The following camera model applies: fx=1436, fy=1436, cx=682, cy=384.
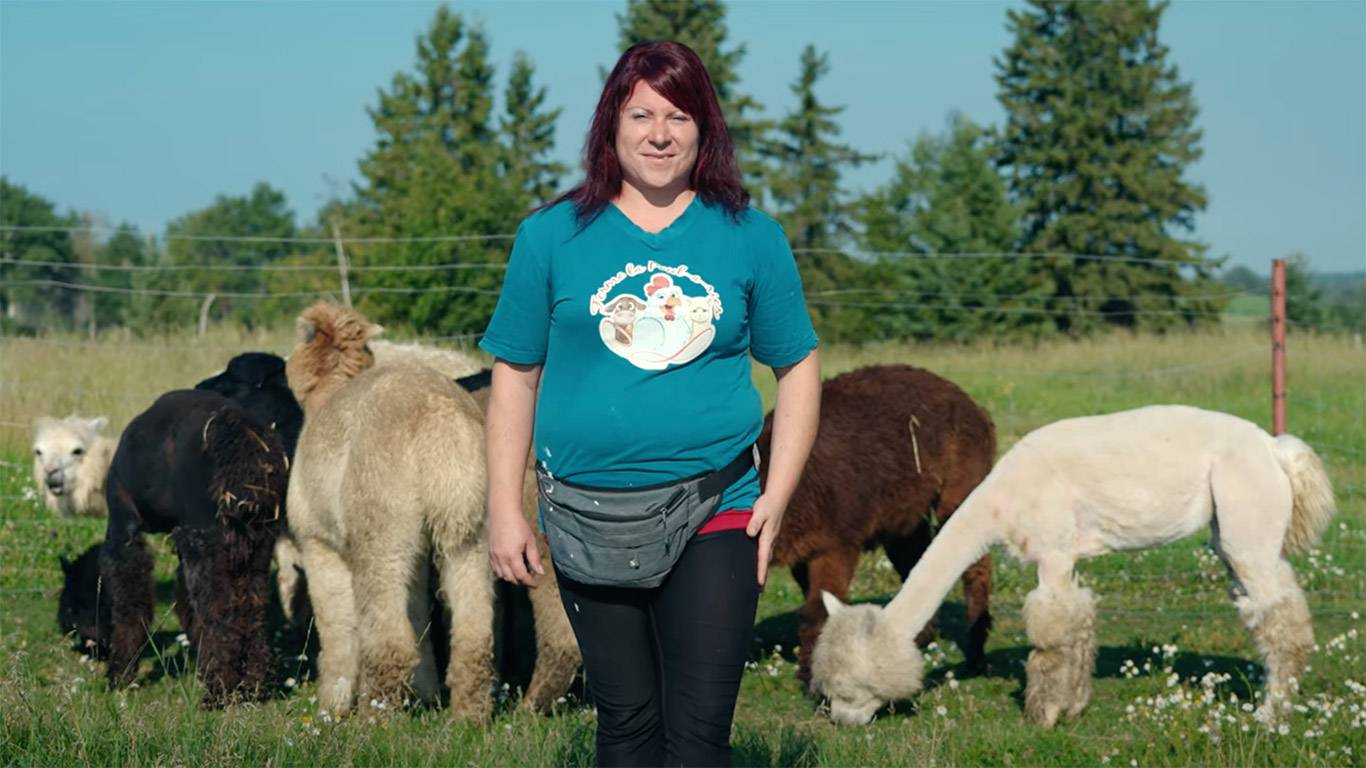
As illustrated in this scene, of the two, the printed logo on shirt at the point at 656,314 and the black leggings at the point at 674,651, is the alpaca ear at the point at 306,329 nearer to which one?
the black leggings at the point at 674,651

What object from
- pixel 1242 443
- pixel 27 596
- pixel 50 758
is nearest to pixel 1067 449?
pixel 1242 443

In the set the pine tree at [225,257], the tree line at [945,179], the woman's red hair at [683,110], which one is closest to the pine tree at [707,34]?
the tree line at [945,179]

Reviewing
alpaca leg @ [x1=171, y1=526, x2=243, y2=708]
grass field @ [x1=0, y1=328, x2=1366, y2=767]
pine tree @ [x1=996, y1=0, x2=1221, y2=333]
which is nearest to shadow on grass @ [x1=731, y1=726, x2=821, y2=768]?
grass field @ [x1=0, y1=328, x2=1366, y2=767]

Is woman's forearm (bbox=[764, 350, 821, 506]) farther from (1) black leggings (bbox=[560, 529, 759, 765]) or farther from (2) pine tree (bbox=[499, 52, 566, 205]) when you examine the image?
(2) pine tree (bbox=[499, 52, 566, 205])

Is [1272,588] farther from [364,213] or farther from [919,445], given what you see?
[364,213]

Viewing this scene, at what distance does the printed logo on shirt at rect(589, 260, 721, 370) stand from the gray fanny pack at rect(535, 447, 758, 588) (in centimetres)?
32

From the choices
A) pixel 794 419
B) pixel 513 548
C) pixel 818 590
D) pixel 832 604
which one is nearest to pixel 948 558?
pixel 832 604

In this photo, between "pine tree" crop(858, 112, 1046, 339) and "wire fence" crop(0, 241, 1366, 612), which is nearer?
"wire fence" crop(0, 241, 1366, 612)

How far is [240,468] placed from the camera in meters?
7.47

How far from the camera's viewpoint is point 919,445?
9.04 metres

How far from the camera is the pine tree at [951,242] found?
127 ft

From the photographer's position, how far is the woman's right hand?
12.3ft

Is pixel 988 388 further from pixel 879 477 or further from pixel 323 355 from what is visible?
pixel 323 355

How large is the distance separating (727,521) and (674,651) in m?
0.36
